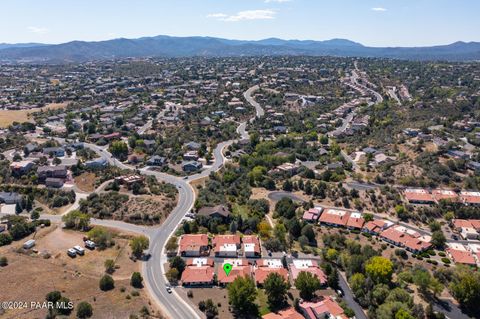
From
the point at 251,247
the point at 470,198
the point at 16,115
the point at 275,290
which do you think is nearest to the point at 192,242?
the point at 251,247

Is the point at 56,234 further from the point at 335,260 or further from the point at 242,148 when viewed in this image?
the point at 242,148

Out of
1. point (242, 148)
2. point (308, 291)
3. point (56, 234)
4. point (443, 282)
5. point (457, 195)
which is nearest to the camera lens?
point (308, 291)

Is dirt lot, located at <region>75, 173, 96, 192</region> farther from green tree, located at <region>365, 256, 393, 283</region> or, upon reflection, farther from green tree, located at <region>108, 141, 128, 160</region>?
green tree, located at <region>365, 256, 393, 283</region>

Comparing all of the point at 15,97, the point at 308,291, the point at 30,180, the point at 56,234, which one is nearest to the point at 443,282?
the point at 308,291

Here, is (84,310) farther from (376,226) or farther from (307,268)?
(376,226)

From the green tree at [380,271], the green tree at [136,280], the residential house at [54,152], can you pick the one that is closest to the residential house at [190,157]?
the residential house at [54,152]

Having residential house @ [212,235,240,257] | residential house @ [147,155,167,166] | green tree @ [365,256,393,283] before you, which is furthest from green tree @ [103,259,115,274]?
residential house @ [147,155,167,166]

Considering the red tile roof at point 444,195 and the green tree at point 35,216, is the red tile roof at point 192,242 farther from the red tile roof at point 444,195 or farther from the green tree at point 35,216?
the red tile roof at point 444,195
